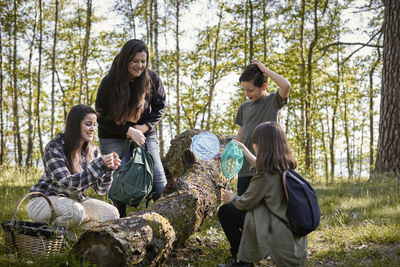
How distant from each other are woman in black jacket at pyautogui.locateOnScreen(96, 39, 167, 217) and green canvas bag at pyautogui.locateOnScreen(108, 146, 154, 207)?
0.75ft

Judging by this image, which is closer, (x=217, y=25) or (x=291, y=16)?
(x=291, y=16)

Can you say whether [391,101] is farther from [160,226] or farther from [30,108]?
[30,108]

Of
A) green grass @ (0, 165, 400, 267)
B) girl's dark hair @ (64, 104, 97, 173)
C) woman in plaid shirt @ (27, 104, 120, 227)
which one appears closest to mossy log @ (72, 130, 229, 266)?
green grass @ (0, 165, 400, 267)

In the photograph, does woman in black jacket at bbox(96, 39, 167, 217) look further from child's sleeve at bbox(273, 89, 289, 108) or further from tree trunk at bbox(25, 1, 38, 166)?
tree trunk at bbox(25, 1, 38, 166)

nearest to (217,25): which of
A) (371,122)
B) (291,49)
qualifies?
(291,49)

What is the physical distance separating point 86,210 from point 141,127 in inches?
43.9

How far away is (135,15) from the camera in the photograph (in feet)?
58.9

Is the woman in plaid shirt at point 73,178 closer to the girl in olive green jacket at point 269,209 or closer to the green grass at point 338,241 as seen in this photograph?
the green grass at point 338,241

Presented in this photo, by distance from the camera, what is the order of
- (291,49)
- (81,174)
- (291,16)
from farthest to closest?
1. (291,49)
2. (291,16)
3. (81,174)

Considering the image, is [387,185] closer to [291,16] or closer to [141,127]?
[141,127]

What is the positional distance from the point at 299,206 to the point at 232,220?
0.77 m

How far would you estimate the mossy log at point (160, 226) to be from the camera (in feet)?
7.98

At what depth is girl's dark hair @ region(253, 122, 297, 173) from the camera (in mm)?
2529

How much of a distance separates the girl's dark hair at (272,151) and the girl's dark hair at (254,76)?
0.97 metres
